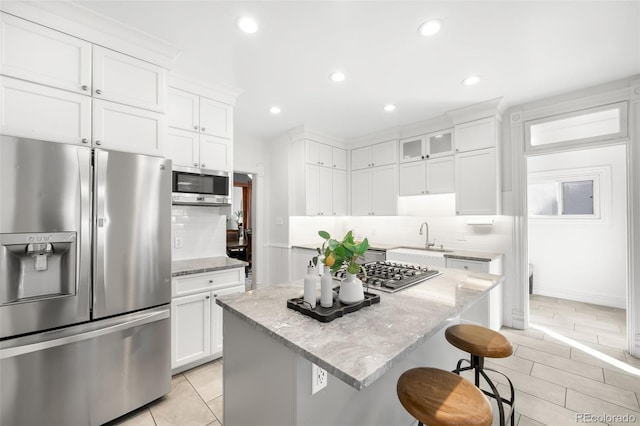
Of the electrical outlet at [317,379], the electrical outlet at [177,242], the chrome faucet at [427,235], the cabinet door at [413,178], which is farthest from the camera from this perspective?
the chrome faucet at [427,235]

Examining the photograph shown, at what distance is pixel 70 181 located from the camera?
1.70 meters

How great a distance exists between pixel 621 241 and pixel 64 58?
6.87 metres

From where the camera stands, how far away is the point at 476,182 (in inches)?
138

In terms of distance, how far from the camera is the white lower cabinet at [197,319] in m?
2.36

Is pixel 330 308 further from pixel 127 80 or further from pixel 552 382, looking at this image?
pixel 552 382

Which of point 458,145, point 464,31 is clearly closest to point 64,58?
point 464,31

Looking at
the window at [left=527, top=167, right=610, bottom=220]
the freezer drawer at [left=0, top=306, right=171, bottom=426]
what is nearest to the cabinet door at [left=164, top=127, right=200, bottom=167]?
the freezer drawer at [left=0, top=306, right=171, bottom=426]

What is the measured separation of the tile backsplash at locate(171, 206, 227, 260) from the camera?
3.01 metres

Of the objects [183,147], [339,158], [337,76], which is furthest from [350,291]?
[339,158]

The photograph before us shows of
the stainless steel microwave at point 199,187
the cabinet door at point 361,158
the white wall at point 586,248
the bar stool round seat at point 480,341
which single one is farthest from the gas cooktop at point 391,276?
the white wall at point 586,248

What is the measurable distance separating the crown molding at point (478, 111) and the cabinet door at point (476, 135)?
0.06m

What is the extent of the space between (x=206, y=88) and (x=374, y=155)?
9.26 ft

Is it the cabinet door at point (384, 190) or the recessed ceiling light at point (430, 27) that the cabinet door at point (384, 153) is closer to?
the cabinet door at point (384, 190)

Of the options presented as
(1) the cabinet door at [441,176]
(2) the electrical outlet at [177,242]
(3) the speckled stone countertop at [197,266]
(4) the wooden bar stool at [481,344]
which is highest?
(1) the cabinet door at [441,176]
